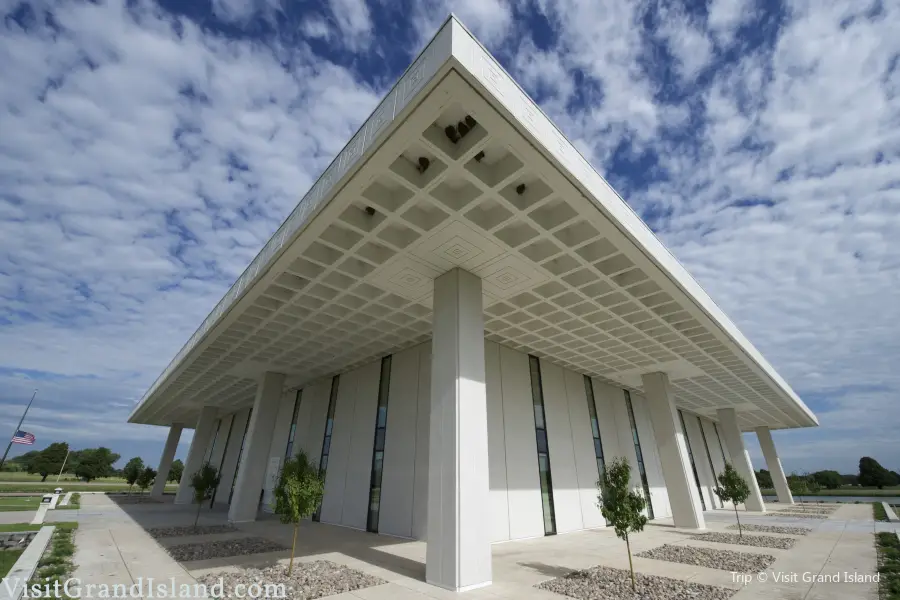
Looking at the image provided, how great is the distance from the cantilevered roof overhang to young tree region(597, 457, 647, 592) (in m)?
5.78

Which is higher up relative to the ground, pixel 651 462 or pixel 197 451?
pixel 197 451

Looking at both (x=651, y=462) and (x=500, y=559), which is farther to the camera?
(x=651, y=462)

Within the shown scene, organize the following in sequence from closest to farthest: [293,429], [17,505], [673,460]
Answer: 1. [673,460]
2. [17,505]
3. [293,429]

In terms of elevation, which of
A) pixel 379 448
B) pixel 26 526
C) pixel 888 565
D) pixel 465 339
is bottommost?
pixel 888 565

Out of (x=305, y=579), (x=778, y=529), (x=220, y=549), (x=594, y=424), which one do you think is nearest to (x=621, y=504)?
(x=305, y=579)

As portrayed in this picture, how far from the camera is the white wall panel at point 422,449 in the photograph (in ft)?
48.9

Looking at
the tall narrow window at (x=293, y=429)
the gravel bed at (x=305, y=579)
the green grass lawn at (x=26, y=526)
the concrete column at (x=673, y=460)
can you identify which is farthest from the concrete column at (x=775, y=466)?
the green grass lawn at (x=26, y=526)

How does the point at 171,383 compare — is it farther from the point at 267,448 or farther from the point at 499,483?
the point at 499,483

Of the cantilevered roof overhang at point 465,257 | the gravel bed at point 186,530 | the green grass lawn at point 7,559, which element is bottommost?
the gravel bed at point 186,530

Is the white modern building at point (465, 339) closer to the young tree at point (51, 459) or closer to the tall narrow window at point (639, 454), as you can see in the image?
the tall narrow window at point (639, 454)

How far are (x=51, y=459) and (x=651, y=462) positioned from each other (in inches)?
4276

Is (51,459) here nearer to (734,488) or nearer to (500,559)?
(500,559)

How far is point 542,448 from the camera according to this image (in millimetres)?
18234

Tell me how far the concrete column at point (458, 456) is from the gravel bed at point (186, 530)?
1225 centimetres
